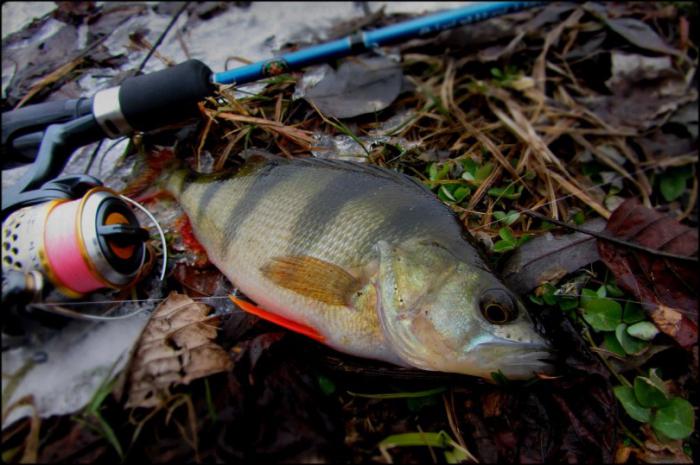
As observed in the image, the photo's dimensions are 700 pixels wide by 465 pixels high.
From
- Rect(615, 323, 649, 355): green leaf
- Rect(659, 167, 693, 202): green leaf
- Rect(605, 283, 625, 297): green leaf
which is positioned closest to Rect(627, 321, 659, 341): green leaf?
Rect(615, 323, 649, 355): green leaf

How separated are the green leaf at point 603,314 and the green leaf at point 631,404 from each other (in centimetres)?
20

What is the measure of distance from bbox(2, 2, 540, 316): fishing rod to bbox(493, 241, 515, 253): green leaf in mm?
1220

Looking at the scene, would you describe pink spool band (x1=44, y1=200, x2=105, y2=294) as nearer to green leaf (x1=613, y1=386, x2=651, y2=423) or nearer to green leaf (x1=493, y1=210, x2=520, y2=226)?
green leaf (x1=493, y1=210, x2=520, y2=226)

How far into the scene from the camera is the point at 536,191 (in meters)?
2.10

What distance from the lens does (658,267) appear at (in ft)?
5.73

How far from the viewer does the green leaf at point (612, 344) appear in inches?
65.0

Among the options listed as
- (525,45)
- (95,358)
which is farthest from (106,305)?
(525,45)

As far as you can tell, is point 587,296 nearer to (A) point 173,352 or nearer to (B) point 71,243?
(A) point 173,352


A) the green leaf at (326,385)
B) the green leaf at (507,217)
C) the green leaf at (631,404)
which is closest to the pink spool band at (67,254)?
the green leaf at (326,385)

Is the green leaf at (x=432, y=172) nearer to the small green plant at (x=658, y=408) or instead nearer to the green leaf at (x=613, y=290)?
the green leaf at (x=613, y=290)

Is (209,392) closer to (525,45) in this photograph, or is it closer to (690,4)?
(525,45)

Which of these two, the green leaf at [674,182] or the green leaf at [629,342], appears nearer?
the green leaf at [629,342]

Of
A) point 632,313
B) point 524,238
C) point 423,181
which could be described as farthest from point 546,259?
point 423,181

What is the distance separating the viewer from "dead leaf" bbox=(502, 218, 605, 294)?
5.71 feet
